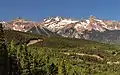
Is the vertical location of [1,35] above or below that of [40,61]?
above

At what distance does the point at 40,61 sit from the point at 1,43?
45.6 m

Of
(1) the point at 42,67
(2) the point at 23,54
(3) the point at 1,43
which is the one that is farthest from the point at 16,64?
(3) the point at 1,43

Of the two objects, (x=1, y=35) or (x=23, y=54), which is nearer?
(x=1, y=35)

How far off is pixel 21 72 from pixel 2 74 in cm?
2138

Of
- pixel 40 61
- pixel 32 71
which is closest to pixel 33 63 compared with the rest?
pixel 32 71

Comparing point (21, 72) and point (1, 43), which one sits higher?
point (1, 43)

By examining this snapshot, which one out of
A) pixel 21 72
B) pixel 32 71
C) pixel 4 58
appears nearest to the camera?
pixel 4 58

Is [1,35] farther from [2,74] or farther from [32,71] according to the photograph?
[32,71]

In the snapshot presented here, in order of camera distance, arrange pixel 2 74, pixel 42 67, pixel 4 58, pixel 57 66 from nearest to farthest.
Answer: pixel 2 74 < pixel 4 58 < pixel 42 67 < pixel 57 66

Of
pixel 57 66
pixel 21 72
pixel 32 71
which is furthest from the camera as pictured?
pixel 57 66

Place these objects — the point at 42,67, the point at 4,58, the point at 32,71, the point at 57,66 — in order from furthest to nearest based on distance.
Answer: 1. the point at 57,66
2. the point at 42,67
3. the point at 32,71
4. the point at 4,58

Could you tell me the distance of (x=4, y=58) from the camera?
13088cm

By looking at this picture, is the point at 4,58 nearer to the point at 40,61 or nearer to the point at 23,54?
the point at 23,54

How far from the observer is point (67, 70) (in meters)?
170
